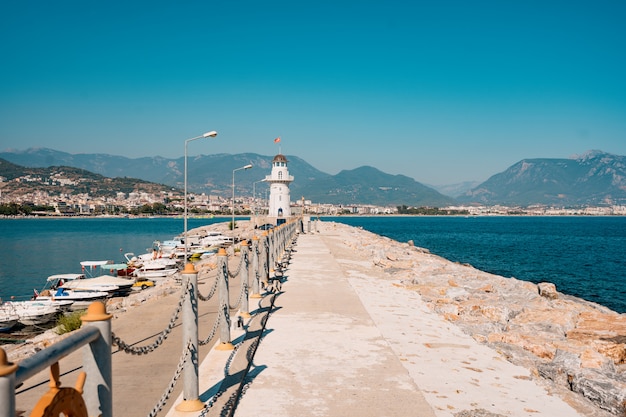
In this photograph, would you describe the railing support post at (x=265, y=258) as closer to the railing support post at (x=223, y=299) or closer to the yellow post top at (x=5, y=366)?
the railing support post at (x=223, y=299)

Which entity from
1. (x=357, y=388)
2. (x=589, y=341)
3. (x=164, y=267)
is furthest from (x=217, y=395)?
(x=164, y=267)

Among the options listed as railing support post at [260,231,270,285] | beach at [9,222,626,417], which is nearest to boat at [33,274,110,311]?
beach at [9,222,626,417]

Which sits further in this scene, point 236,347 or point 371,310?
point 371,310

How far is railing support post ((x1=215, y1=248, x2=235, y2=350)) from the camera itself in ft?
24.7

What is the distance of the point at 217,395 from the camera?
594cm

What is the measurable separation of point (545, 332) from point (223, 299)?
333 inches

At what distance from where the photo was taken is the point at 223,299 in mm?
7637

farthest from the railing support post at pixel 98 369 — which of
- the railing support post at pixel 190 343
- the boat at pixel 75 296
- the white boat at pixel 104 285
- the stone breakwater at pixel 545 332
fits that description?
the white boat at pixel 104 285

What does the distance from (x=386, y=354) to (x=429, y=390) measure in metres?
1.55

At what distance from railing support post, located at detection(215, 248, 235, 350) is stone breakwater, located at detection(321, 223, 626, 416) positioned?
15.8ft

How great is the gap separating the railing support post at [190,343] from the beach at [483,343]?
61cm

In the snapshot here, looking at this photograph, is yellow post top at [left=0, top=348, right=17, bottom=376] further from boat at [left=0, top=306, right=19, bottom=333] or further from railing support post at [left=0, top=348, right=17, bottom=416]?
boat at [left=0, top=306, right=19, bottom=333]

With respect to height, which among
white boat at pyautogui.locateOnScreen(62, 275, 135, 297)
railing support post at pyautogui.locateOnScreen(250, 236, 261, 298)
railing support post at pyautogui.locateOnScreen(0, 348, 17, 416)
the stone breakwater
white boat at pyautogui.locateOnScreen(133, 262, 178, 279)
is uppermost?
railing support post at pyautogui.locateOnScreen(0, 348, 17, 416)

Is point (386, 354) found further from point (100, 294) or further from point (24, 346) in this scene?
point (100, 294)
